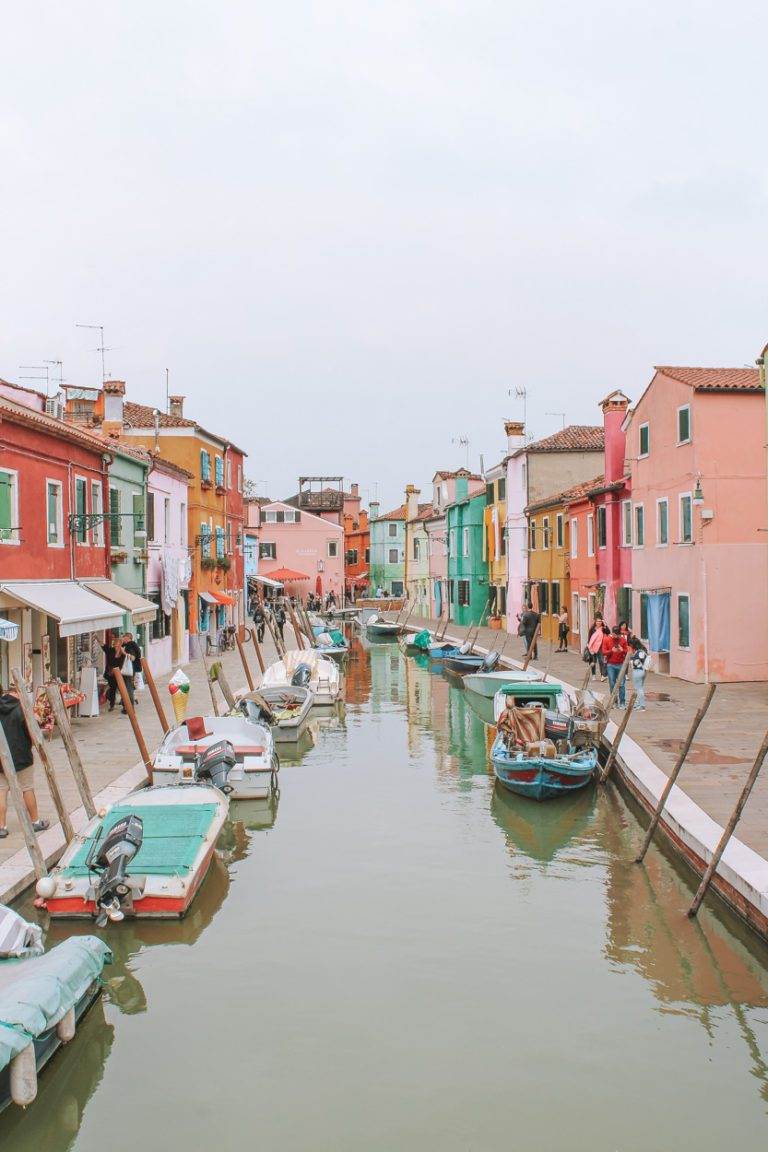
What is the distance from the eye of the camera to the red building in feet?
63.0

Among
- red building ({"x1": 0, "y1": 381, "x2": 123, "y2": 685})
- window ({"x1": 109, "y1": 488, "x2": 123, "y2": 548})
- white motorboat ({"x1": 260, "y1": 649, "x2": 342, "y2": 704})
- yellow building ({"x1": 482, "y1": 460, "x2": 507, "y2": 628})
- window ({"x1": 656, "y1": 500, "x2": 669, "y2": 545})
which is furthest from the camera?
yellow building ({"x1": 482, "y1": 460, "x2": 507, "y2": 628})

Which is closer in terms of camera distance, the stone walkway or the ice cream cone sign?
the stone walkway

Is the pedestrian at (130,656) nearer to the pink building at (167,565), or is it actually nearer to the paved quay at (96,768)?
the paved quay at (96,768)

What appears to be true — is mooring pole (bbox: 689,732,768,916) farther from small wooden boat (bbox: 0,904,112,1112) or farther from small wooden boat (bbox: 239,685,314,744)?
small wooden boat (bbox: 239,685,314,744)

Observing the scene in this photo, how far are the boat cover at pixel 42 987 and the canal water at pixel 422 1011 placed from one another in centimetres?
71

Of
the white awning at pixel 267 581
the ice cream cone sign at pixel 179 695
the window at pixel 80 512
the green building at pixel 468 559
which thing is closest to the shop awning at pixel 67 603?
the window at pixel 80 512

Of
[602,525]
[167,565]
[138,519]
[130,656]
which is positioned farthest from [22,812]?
[602,525]

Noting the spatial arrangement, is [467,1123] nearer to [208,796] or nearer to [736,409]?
[208,796]

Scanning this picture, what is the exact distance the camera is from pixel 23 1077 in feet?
24.5

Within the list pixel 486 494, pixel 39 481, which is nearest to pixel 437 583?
pixel 486 494

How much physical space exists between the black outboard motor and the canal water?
0.79 metres

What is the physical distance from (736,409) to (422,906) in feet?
61.2

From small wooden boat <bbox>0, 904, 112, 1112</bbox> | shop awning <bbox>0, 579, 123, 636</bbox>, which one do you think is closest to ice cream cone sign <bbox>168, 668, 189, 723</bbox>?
shop awning <bbox>0, 579, 123, 636</bbox>

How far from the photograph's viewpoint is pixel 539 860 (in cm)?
1462
